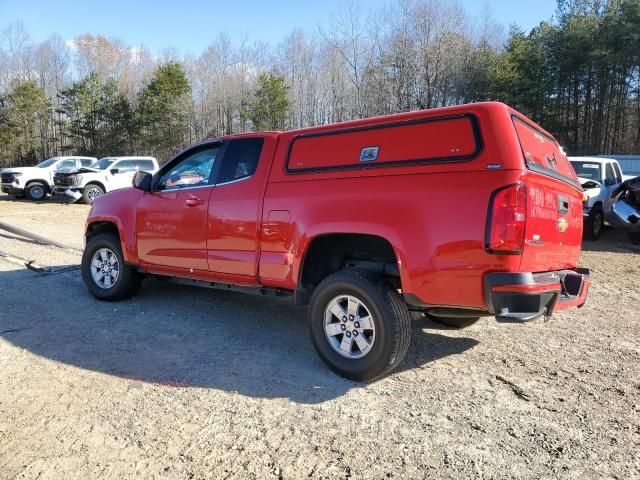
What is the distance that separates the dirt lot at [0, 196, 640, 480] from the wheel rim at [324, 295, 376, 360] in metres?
0.25

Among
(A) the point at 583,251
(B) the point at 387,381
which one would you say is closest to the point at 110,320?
(B) the point at 387,381

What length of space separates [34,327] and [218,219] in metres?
2.20

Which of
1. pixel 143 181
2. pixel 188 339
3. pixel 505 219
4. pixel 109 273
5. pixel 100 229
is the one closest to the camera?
pixel 505 219

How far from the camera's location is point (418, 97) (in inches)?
1444

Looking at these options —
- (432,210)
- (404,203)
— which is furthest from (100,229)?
(432,210)

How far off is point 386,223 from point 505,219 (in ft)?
2.66

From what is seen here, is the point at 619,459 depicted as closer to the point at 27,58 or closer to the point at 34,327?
the point at 34,327

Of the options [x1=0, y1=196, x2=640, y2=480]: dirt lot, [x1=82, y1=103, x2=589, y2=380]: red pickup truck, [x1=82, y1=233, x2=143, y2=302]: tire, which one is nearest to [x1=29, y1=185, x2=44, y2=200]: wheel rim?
[x1=82, y1=233, x2=143, y2=302]: tire

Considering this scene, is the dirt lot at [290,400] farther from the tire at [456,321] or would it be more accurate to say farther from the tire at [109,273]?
the tire at [109,273]

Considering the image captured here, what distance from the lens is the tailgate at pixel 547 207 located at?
317cm

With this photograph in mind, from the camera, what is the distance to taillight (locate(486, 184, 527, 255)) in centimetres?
302

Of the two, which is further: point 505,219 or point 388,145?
point 388,145

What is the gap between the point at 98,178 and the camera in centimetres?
1916

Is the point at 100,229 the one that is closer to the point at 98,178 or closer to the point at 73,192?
the point at 73,192
